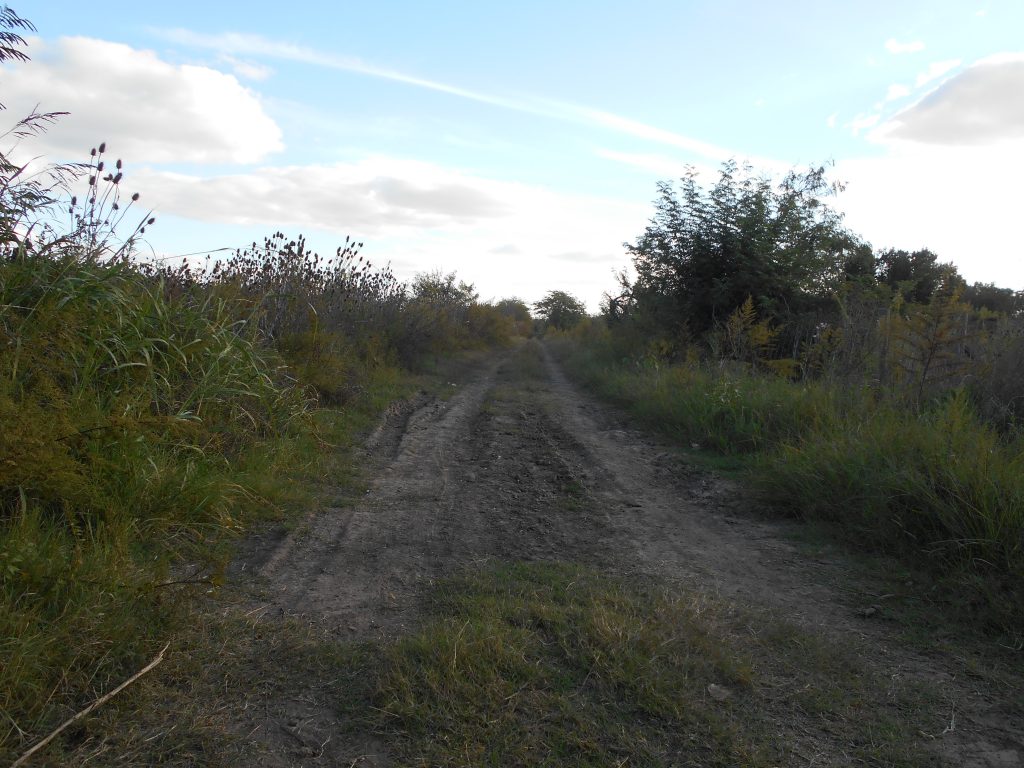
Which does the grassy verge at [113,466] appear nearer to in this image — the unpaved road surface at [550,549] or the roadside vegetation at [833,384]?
the unpaved road surface at [550,549]

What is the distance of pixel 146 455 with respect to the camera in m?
4.32

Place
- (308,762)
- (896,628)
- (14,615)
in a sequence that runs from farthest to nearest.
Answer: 1. (896,628)
2. (14,615)
3. (308,762)

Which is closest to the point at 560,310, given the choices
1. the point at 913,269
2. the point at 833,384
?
the point at 913,269

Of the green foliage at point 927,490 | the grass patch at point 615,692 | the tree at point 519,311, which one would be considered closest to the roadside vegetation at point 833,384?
the green foliage at point 927,490

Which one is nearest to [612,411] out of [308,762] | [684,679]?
[684,679]

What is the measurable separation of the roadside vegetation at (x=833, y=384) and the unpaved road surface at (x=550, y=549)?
54 cm

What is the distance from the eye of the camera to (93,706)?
95.3 inches

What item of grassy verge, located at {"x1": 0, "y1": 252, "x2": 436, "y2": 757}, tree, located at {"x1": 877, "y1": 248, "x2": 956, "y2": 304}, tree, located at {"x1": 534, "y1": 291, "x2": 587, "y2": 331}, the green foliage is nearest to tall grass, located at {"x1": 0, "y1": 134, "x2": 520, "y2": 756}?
grassy verge, located at {"x1": 0, "y1": 252, "x2": 436, "y2": 757}

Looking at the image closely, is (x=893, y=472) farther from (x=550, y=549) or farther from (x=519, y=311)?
(x=519, y=311)

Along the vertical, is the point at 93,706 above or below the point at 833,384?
below

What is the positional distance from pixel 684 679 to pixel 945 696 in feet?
3.62

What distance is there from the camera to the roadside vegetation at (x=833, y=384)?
4387 mm

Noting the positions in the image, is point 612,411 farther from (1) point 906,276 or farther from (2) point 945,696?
(1) point 906,276

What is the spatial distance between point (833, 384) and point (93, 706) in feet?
24.6
